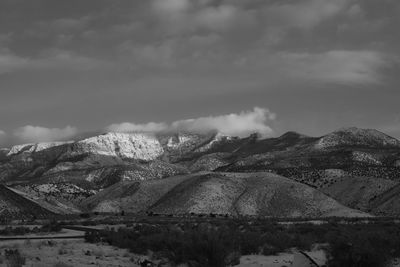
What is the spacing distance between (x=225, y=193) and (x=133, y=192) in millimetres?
30792

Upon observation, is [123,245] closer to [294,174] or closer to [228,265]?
[228,265]

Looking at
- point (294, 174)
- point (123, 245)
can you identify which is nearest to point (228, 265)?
point (123, 245)

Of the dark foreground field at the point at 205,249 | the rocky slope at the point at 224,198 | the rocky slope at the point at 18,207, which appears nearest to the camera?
the dark foreground field at the point at 205,249

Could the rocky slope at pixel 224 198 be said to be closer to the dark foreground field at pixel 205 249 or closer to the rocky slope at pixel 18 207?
the rocky slope at pixel 18 207

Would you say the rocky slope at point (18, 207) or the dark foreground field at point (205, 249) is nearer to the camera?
the dark foreground field at point (205, 249)

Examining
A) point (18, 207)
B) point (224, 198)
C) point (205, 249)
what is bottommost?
point (205, 249)

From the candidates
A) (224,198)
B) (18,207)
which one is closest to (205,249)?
(18,207)

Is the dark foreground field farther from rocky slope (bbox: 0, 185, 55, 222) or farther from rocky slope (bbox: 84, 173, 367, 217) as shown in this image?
rocky slope (bbox: 84, 173, 367, 217)

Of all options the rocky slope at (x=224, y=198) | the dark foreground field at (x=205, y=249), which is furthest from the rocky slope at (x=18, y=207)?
the dark foreground field at (x=205, y=249)

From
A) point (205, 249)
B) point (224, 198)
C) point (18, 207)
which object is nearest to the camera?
point (205, 249)

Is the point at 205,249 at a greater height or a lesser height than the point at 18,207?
lesser

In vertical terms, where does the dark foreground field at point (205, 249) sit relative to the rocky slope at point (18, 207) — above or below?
below

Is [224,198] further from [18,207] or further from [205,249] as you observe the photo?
[205,249]

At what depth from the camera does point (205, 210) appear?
406ft
